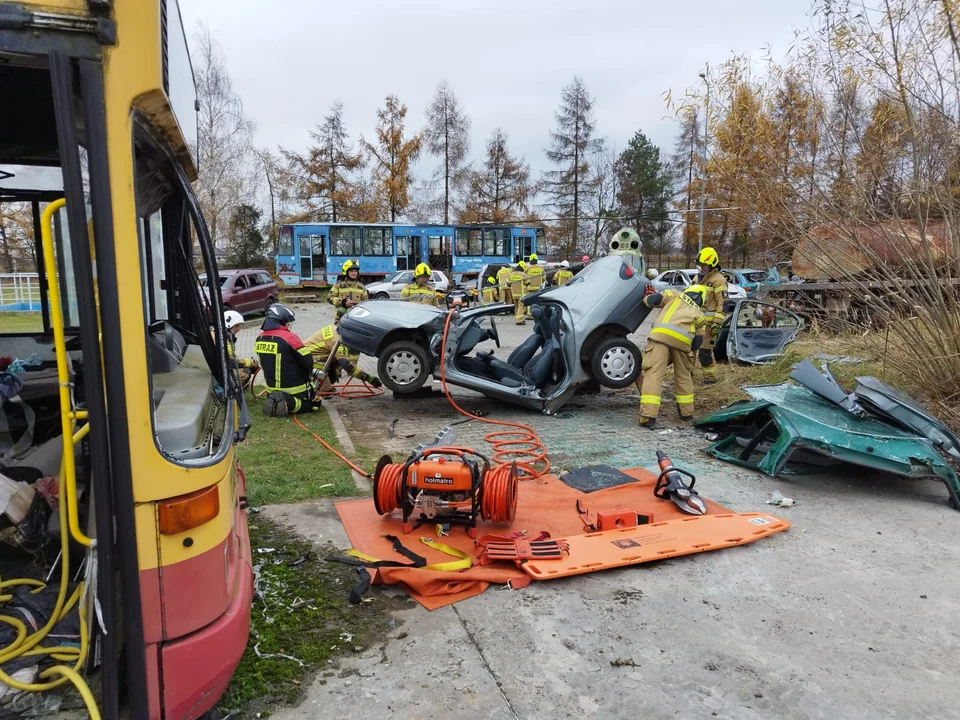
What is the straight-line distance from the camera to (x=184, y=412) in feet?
7.84

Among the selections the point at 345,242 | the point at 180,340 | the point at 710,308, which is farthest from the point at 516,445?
the point at 345,242

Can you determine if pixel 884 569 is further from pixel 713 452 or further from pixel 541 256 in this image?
pixel 541 256

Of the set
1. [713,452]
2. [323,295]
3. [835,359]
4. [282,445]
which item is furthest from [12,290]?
[323,295]

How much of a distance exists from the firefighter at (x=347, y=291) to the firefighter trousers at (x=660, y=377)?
5.13 meters

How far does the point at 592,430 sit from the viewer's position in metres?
6.96

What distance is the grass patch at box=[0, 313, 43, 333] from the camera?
14.3ft

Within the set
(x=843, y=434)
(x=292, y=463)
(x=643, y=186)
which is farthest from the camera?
(x=643, y=186)

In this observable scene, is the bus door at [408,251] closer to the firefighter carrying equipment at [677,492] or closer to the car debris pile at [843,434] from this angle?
the car debris pile at [843,434]

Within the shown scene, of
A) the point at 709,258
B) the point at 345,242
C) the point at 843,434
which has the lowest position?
the point at 843,434

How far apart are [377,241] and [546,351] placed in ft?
80.4

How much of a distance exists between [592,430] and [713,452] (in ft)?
4.36

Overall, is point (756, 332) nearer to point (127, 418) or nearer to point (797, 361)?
point (797, 361)

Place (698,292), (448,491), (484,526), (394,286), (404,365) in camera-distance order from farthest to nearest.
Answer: (394,286) < (698,292) < (404,365) < (484,526) < (448,491)

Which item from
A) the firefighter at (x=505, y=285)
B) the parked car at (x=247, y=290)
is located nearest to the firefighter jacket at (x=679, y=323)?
the firefighter at (x=505, y=285)
